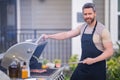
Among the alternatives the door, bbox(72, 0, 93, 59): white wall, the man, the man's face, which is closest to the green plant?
bbox(72, 0, 93, 59): white wall

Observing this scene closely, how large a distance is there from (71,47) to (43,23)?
1.09 m

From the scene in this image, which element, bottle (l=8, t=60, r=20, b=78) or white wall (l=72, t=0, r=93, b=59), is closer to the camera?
bottle (l=8, t=60, r=20, b=78)

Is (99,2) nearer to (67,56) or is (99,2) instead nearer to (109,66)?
(67,56)

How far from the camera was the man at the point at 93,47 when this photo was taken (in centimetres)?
498

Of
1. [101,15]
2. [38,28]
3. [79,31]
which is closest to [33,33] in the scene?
[38,28]

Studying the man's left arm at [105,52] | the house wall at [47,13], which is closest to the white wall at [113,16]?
the house wall at [47,13]

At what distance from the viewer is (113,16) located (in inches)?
397

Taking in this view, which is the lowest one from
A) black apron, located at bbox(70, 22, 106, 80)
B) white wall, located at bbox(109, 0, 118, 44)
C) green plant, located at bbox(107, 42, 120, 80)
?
green plant, located at bbox(107, 42, 120, 80)

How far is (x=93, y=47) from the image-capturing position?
5.04 meters

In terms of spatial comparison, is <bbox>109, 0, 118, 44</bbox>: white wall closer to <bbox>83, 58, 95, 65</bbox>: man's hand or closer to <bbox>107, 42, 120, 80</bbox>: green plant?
<bbox>107, 42, 120, 80</bbox>: green plant

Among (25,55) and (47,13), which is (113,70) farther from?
(47,13)

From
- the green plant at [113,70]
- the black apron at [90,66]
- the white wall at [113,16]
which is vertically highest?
the white wall at [113,16]

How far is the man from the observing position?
196 inches

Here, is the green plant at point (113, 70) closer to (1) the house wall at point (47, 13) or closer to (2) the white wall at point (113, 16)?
(2) the white wall at point (113, 16)
